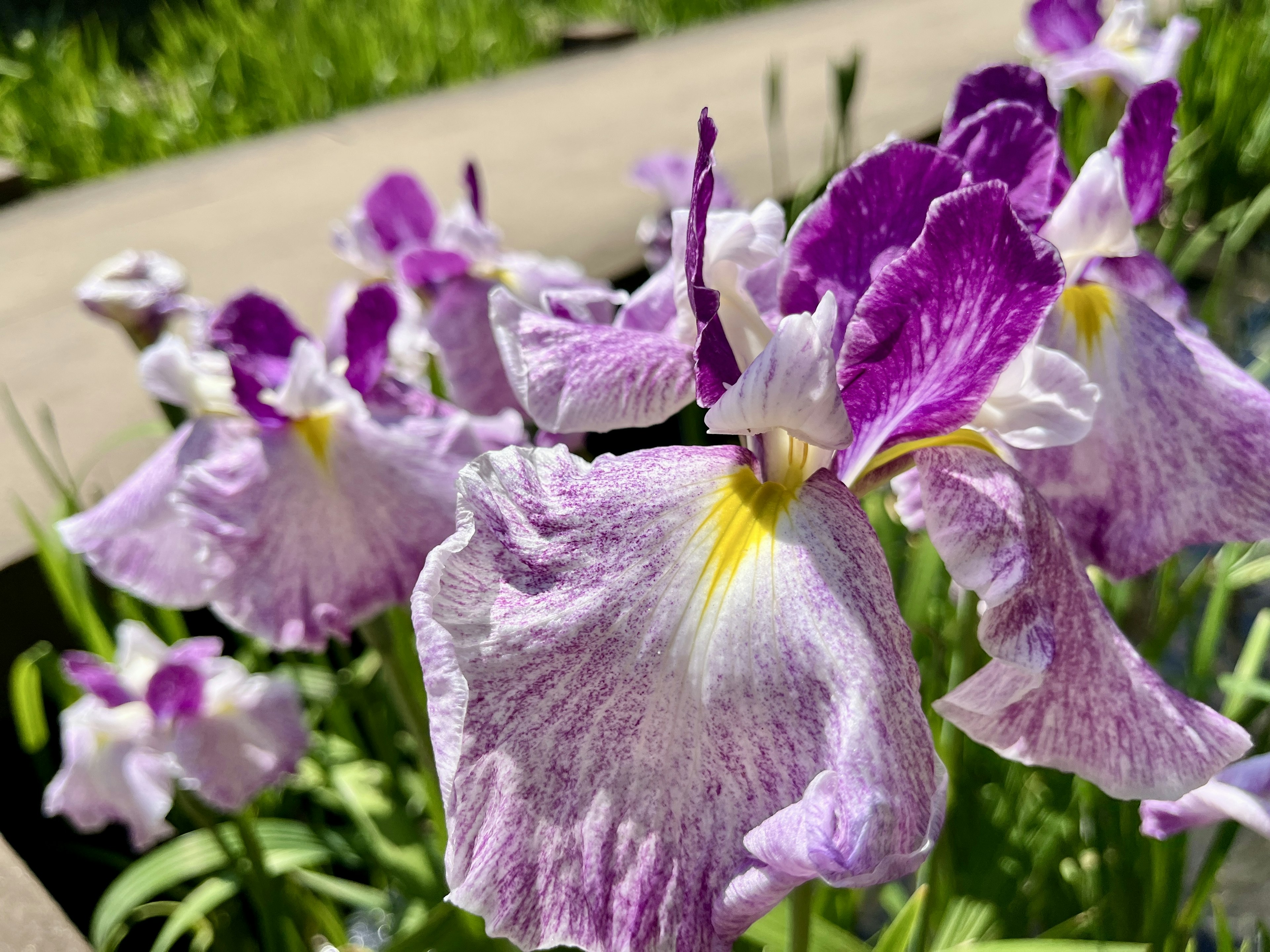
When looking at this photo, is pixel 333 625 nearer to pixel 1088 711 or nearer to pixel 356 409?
pixel 356 409

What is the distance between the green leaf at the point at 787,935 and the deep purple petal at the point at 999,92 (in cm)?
52

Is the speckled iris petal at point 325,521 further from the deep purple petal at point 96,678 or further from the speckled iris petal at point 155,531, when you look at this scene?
the deep purple petal at point 96,678

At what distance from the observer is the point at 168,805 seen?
981 mm

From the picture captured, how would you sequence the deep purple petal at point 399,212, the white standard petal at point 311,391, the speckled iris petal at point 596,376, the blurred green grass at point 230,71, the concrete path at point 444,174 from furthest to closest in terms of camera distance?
the blurred green grass at point 230,71 < the concrete path at point 444,174 < the deep purple petal at point 399,212 < the white standard petal at point 311,391 < the speckled iris petal at point 596,376

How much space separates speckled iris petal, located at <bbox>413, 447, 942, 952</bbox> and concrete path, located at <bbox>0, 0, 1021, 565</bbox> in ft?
3.48

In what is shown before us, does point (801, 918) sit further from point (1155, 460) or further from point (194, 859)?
point (194, 859)

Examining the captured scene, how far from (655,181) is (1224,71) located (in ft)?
5.38

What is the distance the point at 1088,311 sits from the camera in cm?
59

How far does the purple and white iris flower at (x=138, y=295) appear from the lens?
3.36ft

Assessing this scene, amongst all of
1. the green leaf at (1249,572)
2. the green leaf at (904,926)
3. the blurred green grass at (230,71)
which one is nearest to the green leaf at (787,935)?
the green leaf at (904,926)

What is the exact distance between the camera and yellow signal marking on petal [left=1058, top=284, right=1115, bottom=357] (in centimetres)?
58

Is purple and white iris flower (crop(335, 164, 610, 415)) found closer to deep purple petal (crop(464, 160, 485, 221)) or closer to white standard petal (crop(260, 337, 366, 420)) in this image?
deep purple petal (crop(464, 160, 485, 221))

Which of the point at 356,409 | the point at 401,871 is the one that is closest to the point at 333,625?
the point at 356,409

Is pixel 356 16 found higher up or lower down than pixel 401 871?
higher up
